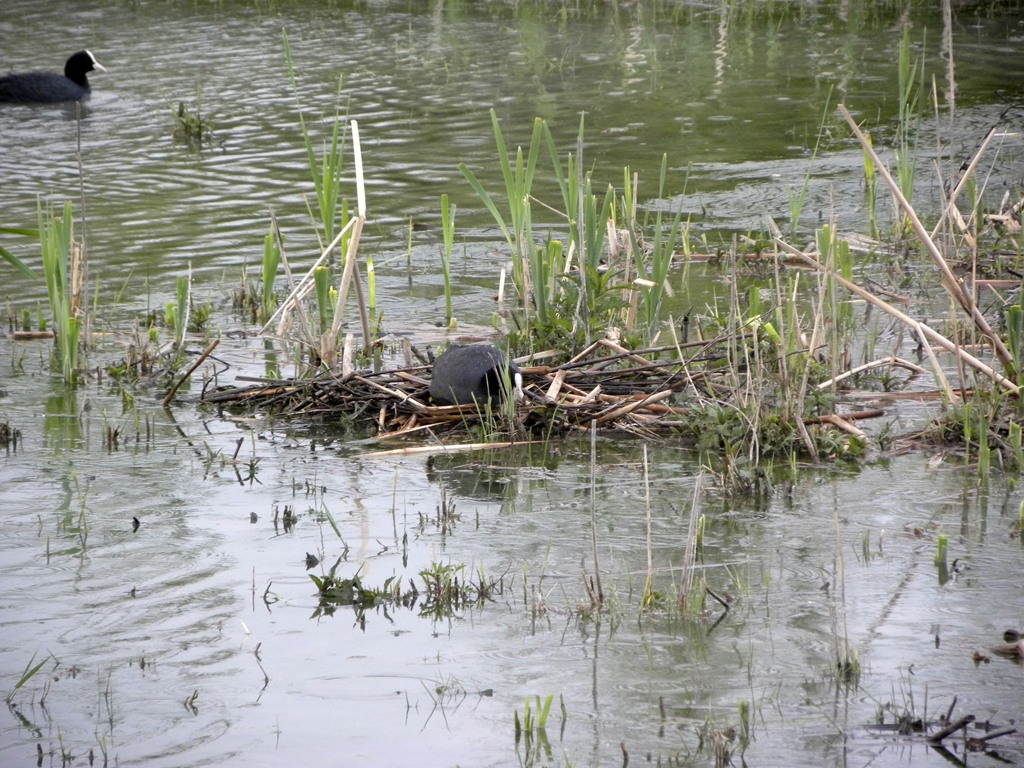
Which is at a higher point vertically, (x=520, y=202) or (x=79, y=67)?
(x=79, y=67)

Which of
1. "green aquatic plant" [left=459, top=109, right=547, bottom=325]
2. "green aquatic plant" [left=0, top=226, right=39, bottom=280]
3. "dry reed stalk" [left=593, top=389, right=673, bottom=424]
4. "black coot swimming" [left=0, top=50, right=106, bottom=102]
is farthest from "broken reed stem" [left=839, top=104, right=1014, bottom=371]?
"black coot swimming" [left=0, top=50, right=106, bottom=102]

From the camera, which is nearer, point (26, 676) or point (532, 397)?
point (26, 676)

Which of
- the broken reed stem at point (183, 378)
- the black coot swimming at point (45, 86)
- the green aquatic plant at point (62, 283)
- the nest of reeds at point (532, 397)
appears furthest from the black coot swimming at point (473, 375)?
the black coot swimming at point (45, 86)

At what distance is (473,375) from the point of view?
17.3 ft

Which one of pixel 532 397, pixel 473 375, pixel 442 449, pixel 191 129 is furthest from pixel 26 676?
pixel 191 129

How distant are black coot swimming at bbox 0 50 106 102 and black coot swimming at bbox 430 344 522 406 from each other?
9.89 meters

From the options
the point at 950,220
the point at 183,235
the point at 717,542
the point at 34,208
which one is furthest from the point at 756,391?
the point at 34,208

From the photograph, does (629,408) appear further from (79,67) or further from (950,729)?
(79,67)

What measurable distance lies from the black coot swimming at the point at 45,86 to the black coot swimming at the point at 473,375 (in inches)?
389

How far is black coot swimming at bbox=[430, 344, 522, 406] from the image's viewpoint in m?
5.27

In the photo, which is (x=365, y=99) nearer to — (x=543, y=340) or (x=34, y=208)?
(x=34, y=208)

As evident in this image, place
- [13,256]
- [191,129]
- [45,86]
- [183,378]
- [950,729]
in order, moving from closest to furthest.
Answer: [950,729] → [13,256] → [183,378] → [191,129] → [45,86]

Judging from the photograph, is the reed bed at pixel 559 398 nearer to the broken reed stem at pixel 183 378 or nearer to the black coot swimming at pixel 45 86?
the broken reed stem at pixel 183 378

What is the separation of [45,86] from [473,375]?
1051 centimetres
